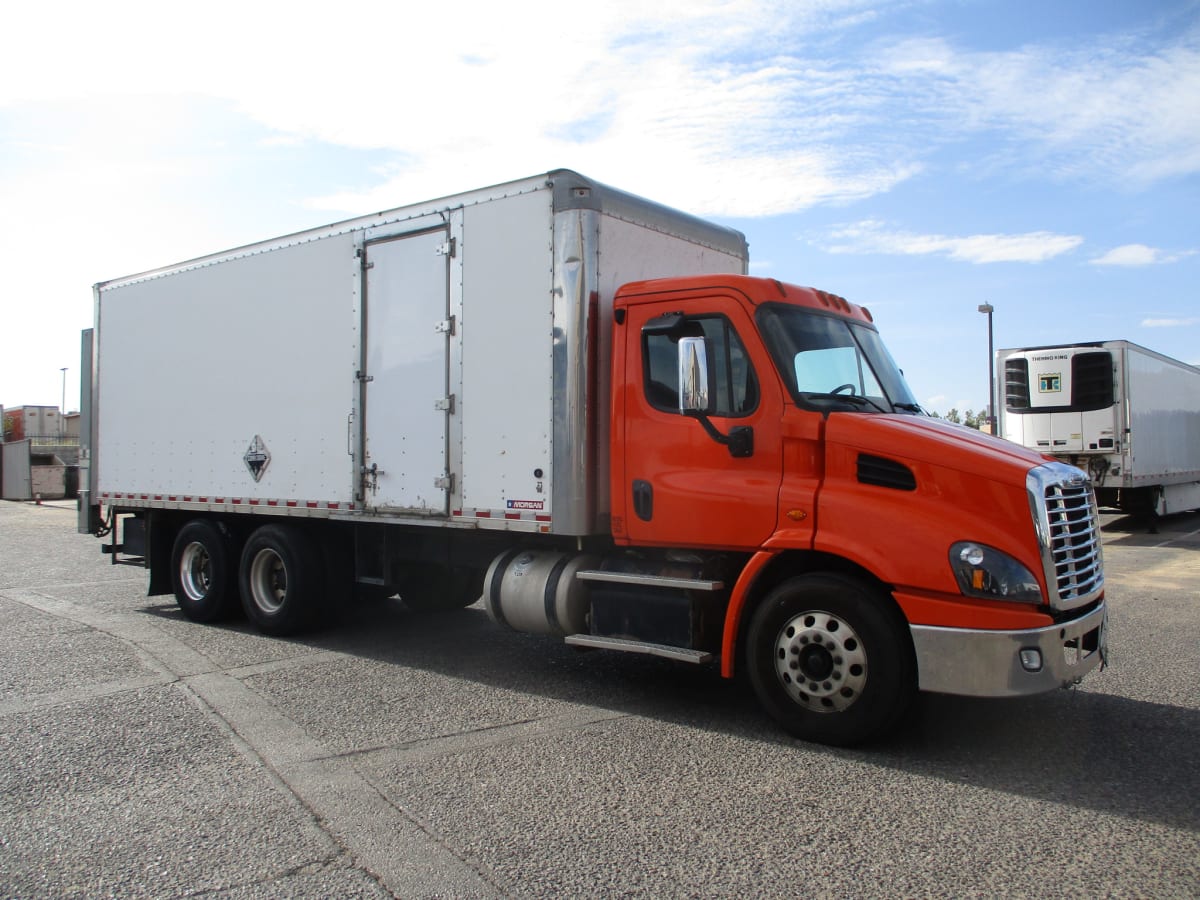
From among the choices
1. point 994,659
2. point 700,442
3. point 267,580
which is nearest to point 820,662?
point 994,659

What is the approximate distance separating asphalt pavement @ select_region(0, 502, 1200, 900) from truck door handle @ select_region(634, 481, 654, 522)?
127 cm

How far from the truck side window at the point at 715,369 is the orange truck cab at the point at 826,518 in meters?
0.01

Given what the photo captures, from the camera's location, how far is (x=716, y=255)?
791 centimetres

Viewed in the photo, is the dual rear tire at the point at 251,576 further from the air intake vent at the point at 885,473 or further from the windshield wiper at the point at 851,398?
the air intake vent at the point at 885,473

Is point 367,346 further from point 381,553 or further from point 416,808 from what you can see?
point 416,808

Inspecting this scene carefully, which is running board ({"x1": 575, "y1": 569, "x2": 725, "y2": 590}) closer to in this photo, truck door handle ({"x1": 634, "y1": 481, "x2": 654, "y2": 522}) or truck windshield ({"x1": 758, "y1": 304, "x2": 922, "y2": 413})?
truck door handle ({"x1": 634, "y1": 481, "x2": 654, "y2": 522})

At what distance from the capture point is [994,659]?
4.97 metres

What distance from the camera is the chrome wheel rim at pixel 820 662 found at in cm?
535

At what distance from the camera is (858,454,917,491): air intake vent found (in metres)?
5.33

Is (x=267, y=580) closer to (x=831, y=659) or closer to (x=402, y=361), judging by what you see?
(x=402, y=361)

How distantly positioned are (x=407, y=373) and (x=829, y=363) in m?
3.43

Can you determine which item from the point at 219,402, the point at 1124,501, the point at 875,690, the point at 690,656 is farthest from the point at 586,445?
the point at 1124,501

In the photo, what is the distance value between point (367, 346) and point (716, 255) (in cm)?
300

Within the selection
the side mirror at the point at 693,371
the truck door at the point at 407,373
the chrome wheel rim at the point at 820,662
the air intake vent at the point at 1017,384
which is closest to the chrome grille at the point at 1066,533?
the chrome wheel rim at the point at 820,662
